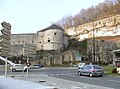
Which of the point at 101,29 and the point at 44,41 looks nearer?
the point at 44,41

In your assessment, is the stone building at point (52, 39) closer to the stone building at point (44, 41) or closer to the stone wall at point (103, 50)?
the stone building at point (44, 41)

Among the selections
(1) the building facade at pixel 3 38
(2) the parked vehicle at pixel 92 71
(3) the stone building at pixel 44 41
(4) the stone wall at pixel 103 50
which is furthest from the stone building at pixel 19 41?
(1) the building facade at pixel 3 38

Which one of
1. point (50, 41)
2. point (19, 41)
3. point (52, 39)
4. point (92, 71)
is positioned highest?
point (52, 39)

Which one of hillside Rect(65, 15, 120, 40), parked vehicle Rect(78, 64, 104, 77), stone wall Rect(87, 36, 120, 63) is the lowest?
parked vehicle Rect(78, 64, 104, 77)

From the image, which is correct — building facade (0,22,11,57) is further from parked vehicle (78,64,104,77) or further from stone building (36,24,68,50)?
stone building (36,24,68,50)

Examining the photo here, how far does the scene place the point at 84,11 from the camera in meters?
156

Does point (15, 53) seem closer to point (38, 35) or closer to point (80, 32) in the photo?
point (38, 35)

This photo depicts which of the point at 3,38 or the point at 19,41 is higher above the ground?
the point at 19,41

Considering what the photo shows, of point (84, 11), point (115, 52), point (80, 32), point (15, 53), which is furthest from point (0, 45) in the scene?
point (84, 11)

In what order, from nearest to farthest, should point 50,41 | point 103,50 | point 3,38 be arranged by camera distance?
point 3,38, point 103,50, point 50,41

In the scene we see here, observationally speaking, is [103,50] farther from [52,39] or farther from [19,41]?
[19,41]

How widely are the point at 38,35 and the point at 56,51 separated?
40.0ft

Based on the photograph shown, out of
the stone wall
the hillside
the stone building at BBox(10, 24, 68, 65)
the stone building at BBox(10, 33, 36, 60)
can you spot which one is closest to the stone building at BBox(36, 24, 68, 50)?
the stone building at BBox(10, 24, 68, 65)

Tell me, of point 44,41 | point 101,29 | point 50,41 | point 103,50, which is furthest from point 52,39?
point 101,29
